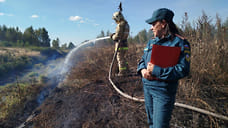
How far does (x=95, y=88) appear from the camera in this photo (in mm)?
4520

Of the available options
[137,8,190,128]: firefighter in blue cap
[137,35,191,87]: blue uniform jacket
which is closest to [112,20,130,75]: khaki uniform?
[137,8,190,128]: firefighter in blue cap

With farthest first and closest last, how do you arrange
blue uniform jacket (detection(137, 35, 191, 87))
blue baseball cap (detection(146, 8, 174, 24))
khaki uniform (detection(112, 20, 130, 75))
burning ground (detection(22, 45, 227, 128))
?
khaki uniform (detection(112, 20, 130, 75)) < burning ground (detection(22, 45, 227, 128)) < blue baseball cap (detection(146, 8, 174, 24)) < blue uniform jacket (detection(137, 35, 191, 87))

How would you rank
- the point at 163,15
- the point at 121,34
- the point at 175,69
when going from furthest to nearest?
the point at 121,34, the point at 163,15, the point at 175,69

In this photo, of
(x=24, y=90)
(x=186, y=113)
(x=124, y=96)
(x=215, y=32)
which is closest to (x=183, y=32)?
(x=215, y=32)

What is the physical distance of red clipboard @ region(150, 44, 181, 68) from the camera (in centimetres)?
134

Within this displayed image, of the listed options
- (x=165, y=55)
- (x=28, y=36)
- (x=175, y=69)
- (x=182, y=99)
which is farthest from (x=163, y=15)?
(x=28, y=36)

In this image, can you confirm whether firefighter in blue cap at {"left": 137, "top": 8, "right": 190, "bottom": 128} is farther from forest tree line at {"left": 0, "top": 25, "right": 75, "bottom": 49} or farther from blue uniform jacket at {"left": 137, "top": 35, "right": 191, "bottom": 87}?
forest tree line at {"left": 0, "top": 25, "right": 75, "bottom": 49}

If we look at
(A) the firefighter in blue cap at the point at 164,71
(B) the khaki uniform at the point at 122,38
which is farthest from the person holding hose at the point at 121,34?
(A) the firefighter in blue cap at the point at 164,71

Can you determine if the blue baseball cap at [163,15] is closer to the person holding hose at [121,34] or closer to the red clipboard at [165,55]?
the red clipboard at [165,55]

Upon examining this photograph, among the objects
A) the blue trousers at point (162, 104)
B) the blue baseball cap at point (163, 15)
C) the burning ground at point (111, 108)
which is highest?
the blue baseball cap at point (163, 15)

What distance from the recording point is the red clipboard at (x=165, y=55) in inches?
52.9

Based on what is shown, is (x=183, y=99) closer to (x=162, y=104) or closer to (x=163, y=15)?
(x=162, y=104)

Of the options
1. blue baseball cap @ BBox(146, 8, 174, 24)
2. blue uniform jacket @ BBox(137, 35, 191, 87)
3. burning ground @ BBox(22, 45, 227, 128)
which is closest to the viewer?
blue uniform jacket @ BBox(137, 35, 191, 87)

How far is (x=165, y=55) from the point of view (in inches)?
53.7
